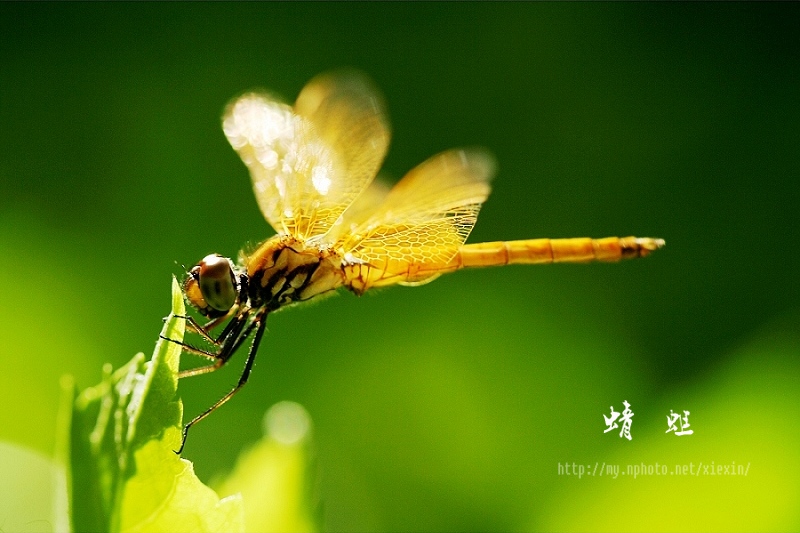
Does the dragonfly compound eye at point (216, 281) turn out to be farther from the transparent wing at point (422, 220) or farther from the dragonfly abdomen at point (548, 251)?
the dragonfly abdomen at point (548, 251)

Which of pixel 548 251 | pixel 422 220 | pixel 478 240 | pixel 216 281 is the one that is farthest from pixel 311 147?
pixel 478 240

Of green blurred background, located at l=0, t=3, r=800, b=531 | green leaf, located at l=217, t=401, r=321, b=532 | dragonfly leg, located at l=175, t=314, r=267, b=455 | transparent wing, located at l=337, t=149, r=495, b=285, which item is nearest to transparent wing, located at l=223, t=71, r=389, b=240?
transparent wing, located at l=337, t=149, r=495, b=285

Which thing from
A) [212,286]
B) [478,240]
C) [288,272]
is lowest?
[212,286]

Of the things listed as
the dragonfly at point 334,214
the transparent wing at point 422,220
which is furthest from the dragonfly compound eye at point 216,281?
the transparent wing at point 422,220

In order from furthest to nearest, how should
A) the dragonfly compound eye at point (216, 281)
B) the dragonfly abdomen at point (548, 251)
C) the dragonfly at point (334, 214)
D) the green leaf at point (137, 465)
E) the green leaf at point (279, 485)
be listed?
the dragonfly abdomen at point (548, 251) → the dragonfly at point (334, 214) → the dragonfly compound eye at point (216, 281) → the green leaf at point (279, 485) → the green leaf at point (137, 465)

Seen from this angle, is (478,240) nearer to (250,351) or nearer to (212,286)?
(250,351)
